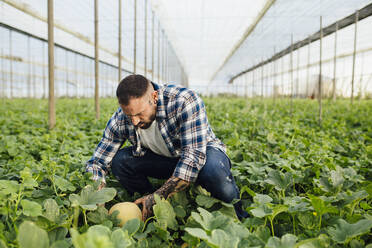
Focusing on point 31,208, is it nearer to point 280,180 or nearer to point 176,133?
point 176,133

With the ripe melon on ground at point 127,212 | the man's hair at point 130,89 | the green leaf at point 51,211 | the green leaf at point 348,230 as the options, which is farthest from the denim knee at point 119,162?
the green leaf at point 348,230

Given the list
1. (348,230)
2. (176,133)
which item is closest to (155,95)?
(176,133)

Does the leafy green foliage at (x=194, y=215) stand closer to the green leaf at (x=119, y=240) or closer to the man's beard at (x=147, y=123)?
the green leaf at (x=119, y=240)

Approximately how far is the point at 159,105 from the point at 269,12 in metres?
9.10

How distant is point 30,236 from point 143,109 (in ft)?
3.24

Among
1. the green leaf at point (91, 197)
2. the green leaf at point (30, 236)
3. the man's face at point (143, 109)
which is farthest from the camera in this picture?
the man's face at point (143, 109)

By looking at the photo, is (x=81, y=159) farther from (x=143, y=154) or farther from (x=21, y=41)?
(x=21, y=41)

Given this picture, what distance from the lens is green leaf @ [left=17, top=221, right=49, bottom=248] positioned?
1003mm

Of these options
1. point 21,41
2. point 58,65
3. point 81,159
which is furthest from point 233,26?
point 58,65

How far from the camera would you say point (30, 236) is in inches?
40.0

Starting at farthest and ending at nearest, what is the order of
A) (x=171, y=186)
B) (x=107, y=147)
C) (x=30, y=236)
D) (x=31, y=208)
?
1. (x=107, y=147)
2. (x=171, y=186)
3. (x=31, y=208)
4. (x=30, y=236)

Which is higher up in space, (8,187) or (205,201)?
(8,187)

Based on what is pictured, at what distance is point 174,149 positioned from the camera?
209cm

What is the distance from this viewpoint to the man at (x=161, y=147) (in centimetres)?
178
